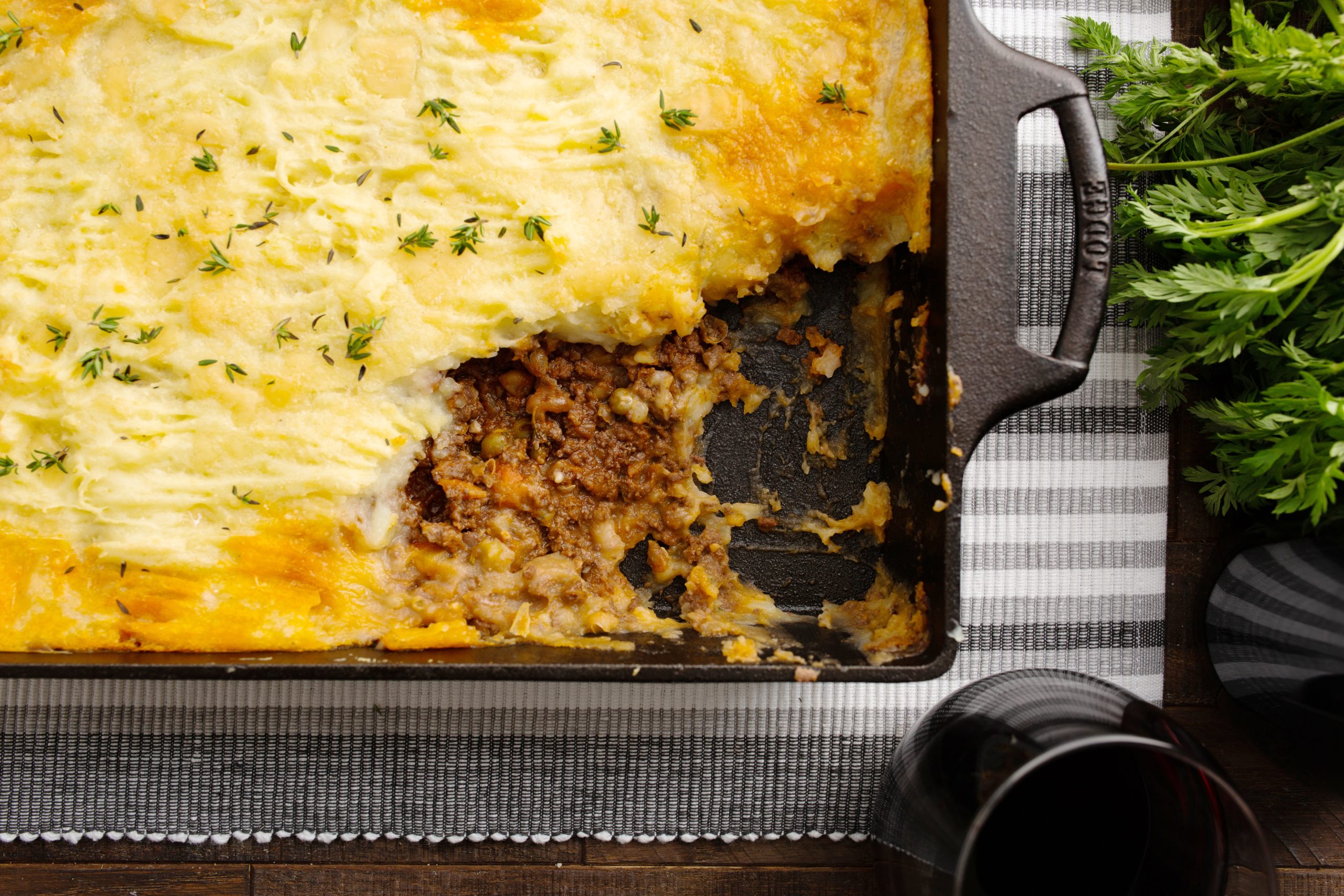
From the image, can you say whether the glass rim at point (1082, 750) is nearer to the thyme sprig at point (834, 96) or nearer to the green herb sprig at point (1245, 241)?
the green herb sprig at point (1245, 241)

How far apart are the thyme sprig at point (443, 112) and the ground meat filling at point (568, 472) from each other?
1.91ft

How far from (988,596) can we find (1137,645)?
48 cm

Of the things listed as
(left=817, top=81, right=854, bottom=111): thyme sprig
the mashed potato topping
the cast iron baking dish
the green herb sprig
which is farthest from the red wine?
(left=817, top=81, right=854, bottom=111): thyme sprig

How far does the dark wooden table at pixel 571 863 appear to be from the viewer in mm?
2539

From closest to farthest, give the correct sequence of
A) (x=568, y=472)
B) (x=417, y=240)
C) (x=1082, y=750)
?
(x=1082, y=750), (x=417, y=240), (x=568, y=472)

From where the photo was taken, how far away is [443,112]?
2178mm

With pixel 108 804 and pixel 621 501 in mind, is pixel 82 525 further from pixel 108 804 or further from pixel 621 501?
pixel 621 501

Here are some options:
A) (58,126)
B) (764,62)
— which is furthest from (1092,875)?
(58,126)

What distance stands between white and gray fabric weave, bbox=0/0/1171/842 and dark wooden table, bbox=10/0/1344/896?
7 centimetres

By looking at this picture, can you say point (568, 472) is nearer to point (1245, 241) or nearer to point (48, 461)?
point (48, 461)

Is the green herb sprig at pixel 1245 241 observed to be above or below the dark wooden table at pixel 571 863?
above

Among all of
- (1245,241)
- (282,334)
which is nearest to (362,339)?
(282,334)

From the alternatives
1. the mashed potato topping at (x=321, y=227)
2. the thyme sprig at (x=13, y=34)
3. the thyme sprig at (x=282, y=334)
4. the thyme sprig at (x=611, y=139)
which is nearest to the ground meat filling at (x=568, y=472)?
the mashed potato topping at (x=321, y=227)

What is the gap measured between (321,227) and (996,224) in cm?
162
